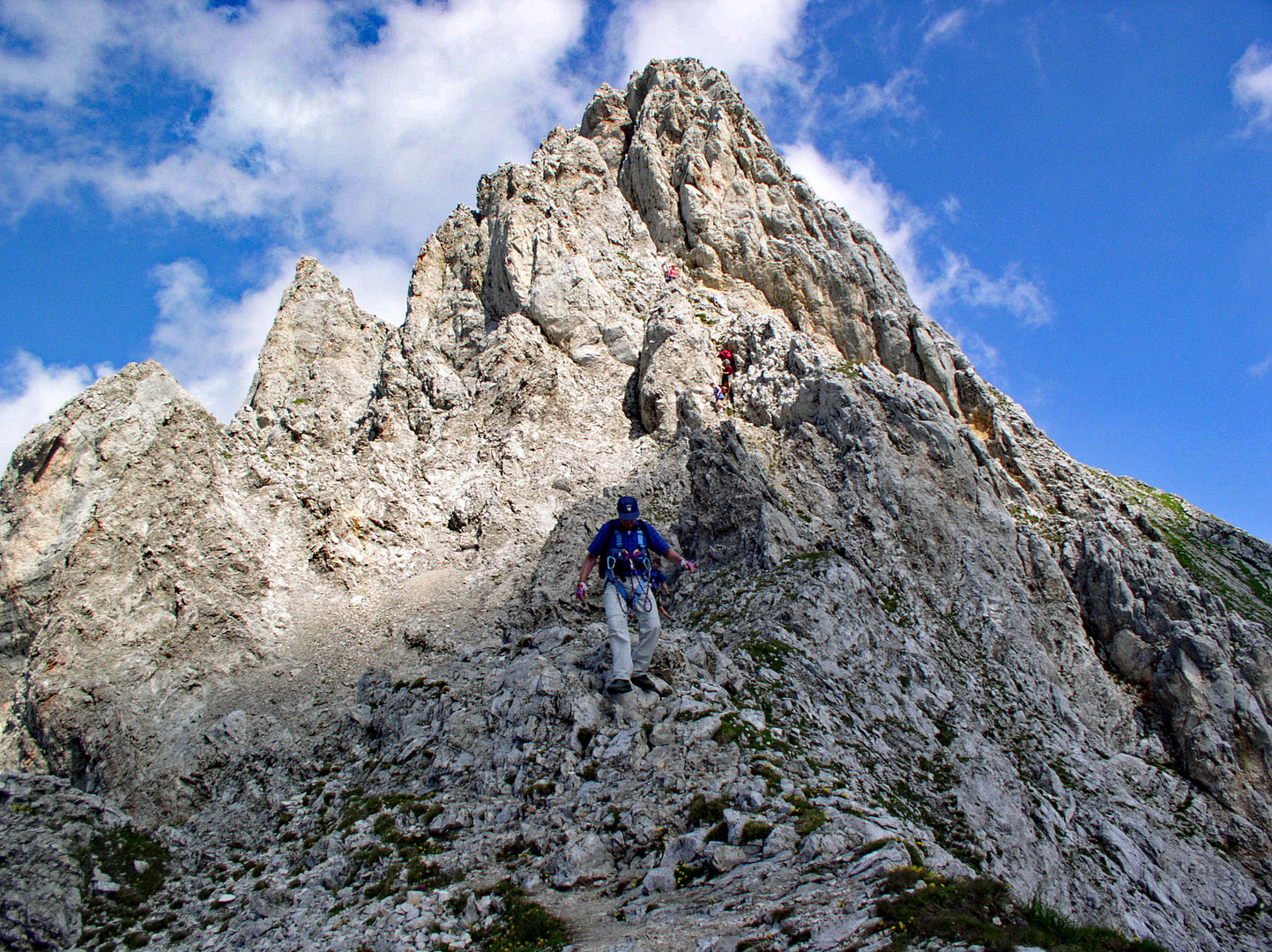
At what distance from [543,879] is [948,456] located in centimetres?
2482

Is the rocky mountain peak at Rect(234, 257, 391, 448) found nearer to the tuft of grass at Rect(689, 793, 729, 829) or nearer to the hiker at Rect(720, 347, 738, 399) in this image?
the hiker at Rect(720, 347, 738, 399)

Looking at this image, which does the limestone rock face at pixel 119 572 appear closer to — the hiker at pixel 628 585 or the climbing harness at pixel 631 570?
the hiker at pixel 628 585

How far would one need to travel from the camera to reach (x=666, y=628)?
18.8 m

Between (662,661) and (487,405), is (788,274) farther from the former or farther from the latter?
(662,661)

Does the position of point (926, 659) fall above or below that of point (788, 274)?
below

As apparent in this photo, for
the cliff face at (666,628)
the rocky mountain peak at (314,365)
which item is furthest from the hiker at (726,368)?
the rocky mountain peak at (314,365)

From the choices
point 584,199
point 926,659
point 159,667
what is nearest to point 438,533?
point 159,667

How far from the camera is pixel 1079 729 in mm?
20938

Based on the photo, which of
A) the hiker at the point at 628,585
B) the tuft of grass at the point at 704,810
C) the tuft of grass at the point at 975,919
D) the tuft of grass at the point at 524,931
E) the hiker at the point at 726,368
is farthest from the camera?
the hiker at the point at 726,368

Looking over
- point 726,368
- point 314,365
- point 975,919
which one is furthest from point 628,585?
point 314,365

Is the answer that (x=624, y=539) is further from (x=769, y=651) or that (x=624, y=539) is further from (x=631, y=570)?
(x=769, y=651)

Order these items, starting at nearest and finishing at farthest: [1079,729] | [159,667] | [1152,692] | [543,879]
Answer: [543,879] < [159,667] < [1079,729] < [1152,692]

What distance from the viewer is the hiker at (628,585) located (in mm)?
12617

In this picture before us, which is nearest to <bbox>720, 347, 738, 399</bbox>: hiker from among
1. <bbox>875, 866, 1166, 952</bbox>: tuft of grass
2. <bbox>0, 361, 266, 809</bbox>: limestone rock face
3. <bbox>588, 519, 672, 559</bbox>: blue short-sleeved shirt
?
<bbox>0, 361, 266, 809</bbox>: limestone rock face
